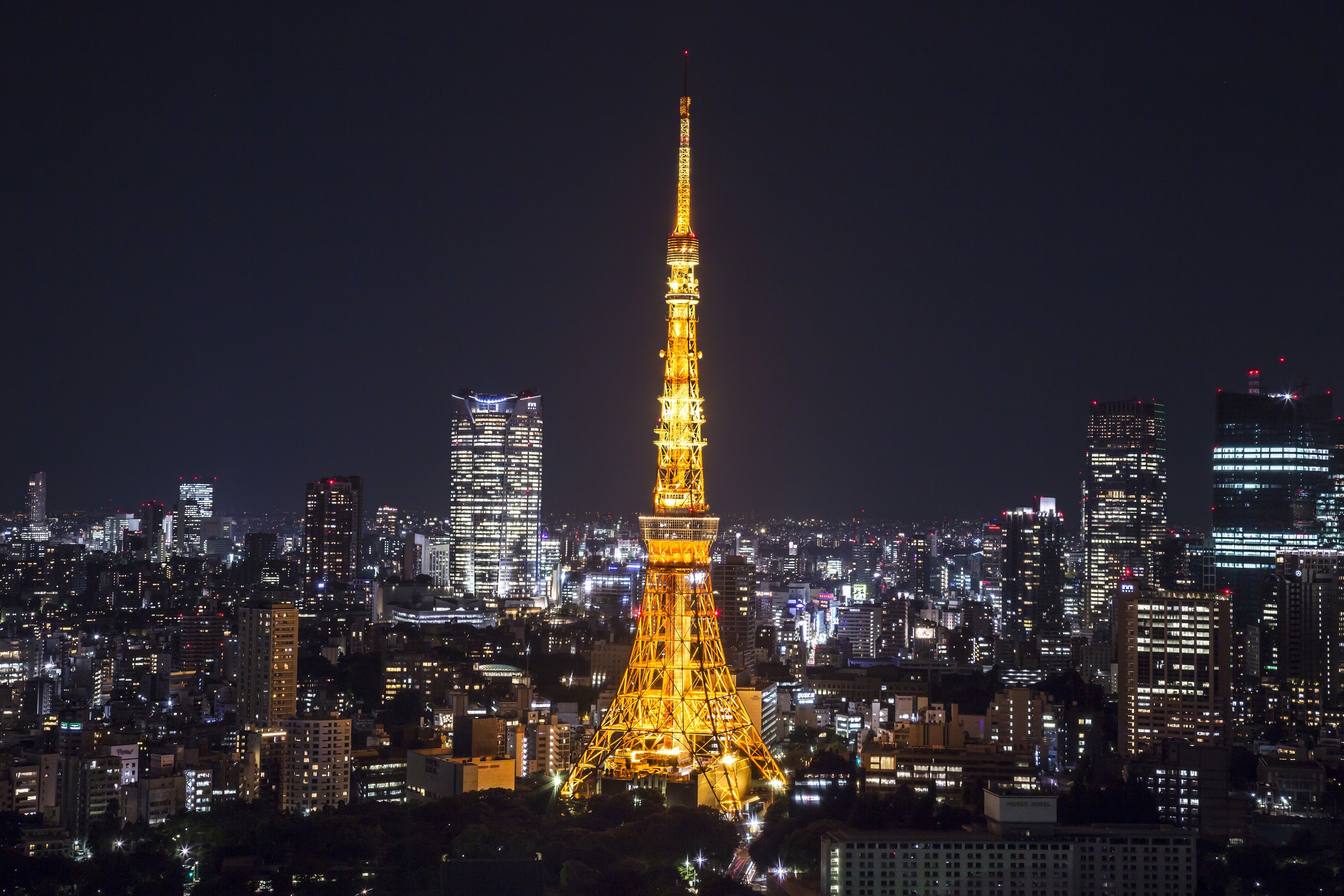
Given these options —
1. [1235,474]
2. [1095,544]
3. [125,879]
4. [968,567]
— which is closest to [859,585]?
[968,567]

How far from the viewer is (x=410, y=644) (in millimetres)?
30547

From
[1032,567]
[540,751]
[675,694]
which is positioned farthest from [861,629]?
[675,694]

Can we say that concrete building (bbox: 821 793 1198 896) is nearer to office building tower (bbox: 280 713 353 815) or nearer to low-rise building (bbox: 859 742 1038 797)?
low-rise building (bbox: 859 742 1038 797)

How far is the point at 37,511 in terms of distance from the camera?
47.4 meters

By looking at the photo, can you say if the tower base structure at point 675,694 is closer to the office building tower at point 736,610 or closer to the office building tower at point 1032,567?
the office building tower at point 736,610

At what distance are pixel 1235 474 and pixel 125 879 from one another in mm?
26187

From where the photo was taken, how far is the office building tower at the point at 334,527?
4366cm

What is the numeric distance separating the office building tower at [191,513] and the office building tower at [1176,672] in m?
32.1

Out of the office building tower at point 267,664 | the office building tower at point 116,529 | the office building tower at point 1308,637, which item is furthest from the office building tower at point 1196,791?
the office building tower at point 116,529

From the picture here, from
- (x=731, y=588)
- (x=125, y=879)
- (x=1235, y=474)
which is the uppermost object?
(x=1235, y=474)

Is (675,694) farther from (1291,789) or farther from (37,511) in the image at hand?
(37,511)

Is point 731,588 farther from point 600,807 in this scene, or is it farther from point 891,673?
point 600,807

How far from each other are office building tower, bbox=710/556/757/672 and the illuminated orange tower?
37.3 ft

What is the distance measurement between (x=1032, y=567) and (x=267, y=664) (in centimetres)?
2225
